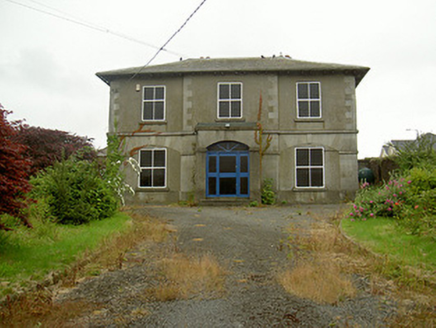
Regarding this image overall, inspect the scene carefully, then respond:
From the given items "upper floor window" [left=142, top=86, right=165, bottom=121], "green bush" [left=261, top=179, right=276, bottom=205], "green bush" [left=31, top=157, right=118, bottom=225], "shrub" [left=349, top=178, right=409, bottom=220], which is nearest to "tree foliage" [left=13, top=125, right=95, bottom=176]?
"green bush" [left=31, top=157, right=118, bottom=225]

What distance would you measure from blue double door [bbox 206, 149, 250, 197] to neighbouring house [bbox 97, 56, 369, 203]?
1.7 inches

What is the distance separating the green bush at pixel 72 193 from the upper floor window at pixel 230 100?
8570 millimetres

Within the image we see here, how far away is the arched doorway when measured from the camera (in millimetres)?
15461

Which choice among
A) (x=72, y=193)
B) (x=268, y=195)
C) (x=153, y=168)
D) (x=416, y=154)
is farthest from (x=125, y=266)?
(x=153, y=168)

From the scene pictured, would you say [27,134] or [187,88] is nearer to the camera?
[27,134]

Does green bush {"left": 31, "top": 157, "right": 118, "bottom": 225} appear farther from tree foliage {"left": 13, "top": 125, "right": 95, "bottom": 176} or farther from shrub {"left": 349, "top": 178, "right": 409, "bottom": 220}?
shrub {"left": 349, "top": 178, "right": 409, "bottom": 220}

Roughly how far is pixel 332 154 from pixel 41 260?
529 inches

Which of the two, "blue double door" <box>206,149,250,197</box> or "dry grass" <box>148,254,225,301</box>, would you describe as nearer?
"dry grass" <box>148,254,225,301</box>

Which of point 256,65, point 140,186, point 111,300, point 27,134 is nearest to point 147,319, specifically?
point 111,300

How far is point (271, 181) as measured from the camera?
1583 cm

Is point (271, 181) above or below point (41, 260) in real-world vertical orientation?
above

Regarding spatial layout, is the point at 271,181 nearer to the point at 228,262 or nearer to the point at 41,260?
the point at 228,262

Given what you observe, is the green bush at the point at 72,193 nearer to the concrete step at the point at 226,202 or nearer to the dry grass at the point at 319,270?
the dry grass at the point at 319,270

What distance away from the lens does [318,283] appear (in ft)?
14.4
